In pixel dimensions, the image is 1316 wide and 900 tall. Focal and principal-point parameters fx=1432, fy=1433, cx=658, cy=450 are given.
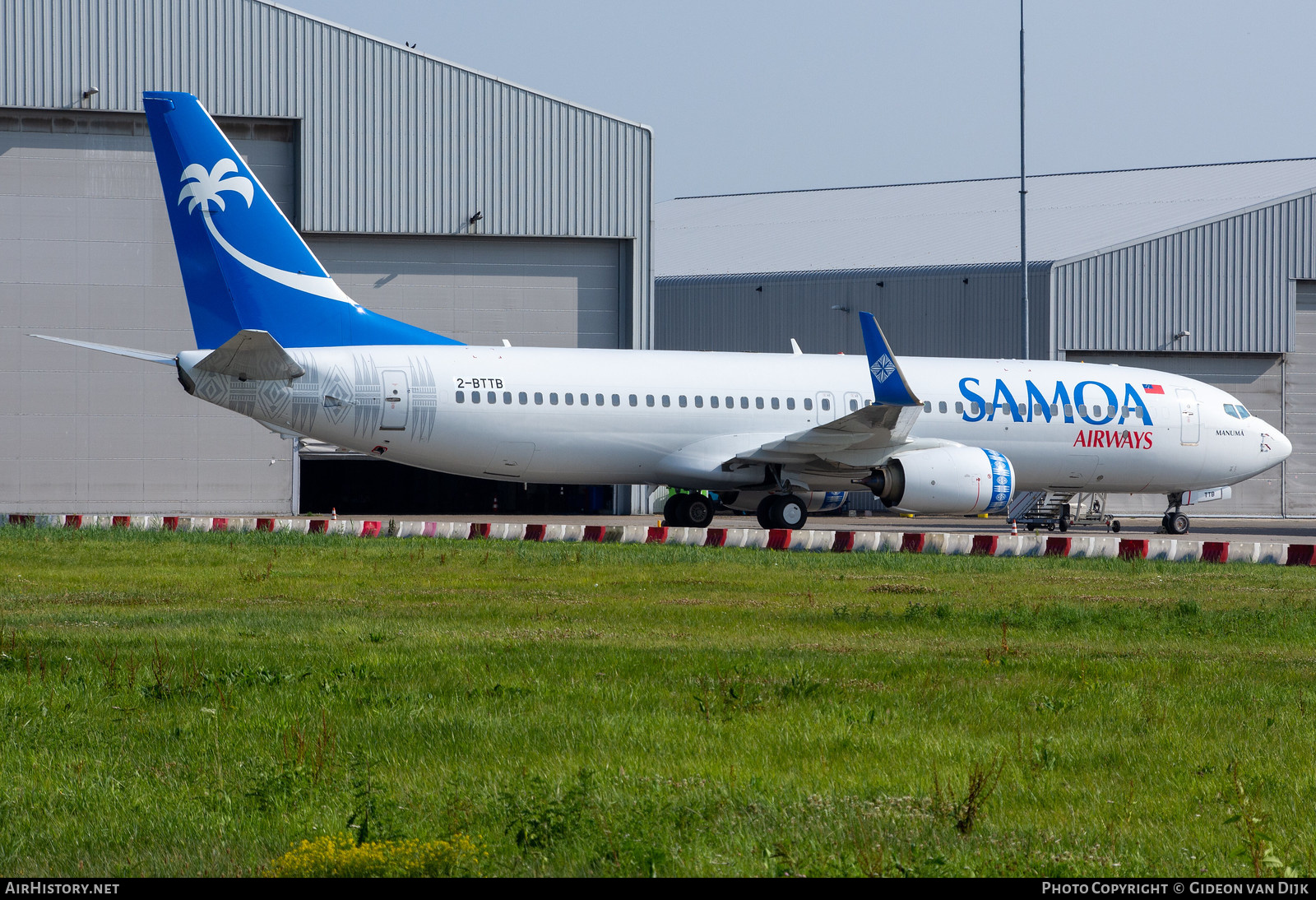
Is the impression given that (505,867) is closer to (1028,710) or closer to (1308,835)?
(1308,835)

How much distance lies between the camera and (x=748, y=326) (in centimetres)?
5172

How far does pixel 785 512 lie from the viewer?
28.5 m

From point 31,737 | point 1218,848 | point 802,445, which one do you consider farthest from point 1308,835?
point 802,445

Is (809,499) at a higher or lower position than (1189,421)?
lower

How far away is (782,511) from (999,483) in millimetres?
4261

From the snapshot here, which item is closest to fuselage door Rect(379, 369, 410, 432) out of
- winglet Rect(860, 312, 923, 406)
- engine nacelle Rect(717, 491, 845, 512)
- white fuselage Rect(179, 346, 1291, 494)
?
white fuselage Rect(179, 346, 1291, 494)

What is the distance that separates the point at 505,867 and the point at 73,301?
118 feet

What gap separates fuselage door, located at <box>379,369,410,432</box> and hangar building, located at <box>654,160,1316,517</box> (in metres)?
25.4

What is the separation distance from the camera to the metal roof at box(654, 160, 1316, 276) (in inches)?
1969

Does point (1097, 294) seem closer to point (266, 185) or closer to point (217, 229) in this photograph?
point (266, 185)

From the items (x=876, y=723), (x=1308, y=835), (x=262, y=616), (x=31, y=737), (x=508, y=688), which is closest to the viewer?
(x=1308, y=835)

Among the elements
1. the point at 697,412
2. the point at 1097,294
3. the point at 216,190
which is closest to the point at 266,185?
the point at 216,190
